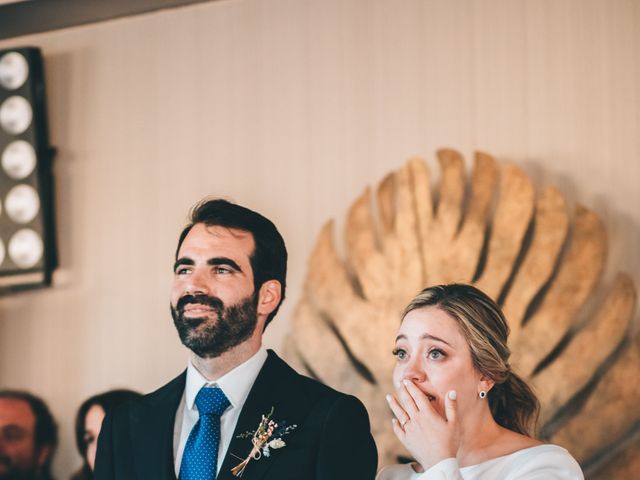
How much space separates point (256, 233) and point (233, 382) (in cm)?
34

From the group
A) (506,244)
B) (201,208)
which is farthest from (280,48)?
(201,208)

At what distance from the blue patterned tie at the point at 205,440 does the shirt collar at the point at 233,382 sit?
0.05 ft

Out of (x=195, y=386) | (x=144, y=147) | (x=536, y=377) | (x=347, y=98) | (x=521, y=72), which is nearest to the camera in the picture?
(x=195, y=386)

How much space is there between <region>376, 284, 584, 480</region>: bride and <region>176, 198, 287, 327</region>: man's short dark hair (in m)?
0.33

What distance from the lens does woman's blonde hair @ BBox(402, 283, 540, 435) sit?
233 cm

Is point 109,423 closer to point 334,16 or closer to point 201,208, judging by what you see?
point 201,208

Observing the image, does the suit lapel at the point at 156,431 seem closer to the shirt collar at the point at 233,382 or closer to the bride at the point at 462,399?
the shirt collar at the point at 233,382

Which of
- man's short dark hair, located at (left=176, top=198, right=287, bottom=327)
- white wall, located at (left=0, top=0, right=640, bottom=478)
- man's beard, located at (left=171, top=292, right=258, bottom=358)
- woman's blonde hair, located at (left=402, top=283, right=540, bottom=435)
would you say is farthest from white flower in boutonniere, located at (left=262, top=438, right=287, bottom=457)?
white wall, located at (left=0, top=0, right=640, bottom=478)

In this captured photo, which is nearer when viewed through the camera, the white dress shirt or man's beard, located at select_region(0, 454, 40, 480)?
the white dress shirt

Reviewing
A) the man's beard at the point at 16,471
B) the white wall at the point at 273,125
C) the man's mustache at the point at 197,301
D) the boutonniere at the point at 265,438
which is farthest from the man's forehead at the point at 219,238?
the man's beard at the point at 16,471

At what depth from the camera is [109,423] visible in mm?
2350

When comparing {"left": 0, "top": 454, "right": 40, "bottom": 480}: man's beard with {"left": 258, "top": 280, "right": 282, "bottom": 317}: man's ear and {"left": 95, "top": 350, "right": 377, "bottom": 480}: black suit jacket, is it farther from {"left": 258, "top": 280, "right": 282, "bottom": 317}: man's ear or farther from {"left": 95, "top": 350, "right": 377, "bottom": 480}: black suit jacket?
{"left": 258, "top": 280, "right": 282, "bottom": 317}: man's ear

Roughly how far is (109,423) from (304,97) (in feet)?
7.18

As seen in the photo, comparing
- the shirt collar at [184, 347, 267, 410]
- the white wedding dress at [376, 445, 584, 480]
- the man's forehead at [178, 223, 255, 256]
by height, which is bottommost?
the white wedding dress at [376, 445, 584, 480]
